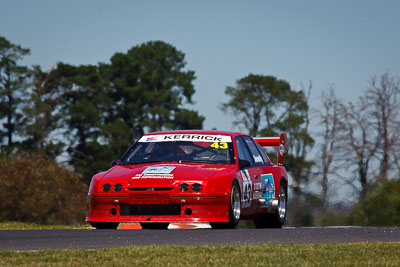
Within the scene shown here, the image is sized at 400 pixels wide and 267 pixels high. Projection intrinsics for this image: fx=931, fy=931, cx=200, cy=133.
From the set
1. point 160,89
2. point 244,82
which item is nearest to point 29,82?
point 160,89

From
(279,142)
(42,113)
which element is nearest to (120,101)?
(42,113)

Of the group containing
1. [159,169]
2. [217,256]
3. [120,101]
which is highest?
[120,101]

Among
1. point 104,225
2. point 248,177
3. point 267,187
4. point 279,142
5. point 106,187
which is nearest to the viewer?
point 106,187

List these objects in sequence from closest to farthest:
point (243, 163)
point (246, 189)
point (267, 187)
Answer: point (243, 163)
point (246, 189)
point (267, 187)

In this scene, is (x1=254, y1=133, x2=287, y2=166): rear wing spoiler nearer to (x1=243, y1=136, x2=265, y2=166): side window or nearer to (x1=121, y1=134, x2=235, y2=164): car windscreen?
(x1=243, y1=136, x2=265, y2=166): side window

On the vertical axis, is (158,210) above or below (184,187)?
below

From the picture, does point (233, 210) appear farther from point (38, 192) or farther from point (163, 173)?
point (38, 192)

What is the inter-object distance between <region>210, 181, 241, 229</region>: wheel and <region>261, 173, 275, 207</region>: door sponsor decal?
4.62 ft

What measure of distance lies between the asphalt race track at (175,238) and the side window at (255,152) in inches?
109

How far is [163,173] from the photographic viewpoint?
42.5 ft

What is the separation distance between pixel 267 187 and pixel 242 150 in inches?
33.8

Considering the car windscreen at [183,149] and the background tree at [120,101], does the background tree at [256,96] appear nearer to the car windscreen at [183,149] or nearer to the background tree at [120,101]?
the background tree at [120,101]

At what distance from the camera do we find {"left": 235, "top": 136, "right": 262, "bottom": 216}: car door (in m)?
13.8

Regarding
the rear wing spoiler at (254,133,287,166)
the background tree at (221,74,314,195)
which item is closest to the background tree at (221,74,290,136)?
the background tree at (221,74,314,195)
